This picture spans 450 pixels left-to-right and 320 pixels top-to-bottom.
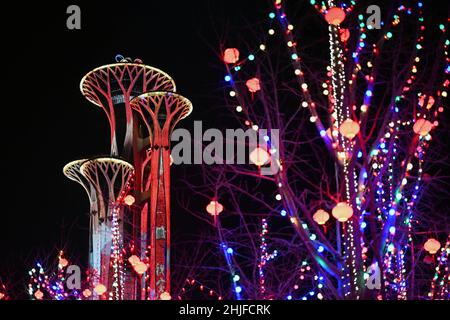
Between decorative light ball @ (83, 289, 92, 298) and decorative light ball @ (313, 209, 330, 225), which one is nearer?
decorative light ball @ (313, 209, 330, 225)

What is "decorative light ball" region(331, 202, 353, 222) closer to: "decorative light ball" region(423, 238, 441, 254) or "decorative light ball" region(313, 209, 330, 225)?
"decorative light ball" region(313, 209, 330, 225)

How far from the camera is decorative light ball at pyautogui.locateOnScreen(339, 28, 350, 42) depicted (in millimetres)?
7523

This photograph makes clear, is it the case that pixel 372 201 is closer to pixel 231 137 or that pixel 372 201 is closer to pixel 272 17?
pixel 231 137

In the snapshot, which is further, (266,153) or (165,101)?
(165,101)

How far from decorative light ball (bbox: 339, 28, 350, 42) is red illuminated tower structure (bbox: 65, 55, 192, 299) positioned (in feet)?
45.2

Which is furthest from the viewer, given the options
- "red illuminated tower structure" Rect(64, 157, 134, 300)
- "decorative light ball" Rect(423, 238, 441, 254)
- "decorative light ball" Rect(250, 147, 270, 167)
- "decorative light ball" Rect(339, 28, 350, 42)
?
"red illuminated tower structure" Rect(64, 157, 134, 300)

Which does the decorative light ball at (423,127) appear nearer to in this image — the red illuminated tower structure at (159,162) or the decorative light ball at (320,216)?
the decorative light ball at (320,216)

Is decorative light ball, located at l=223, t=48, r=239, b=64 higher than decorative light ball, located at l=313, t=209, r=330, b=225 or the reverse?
higher

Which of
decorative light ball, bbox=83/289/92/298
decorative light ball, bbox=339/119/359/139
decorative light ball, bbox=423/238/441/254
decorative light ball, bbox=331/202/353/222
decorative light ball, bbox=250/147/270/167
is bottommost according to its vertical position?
decorative light ball, bbox=83/289/92/298

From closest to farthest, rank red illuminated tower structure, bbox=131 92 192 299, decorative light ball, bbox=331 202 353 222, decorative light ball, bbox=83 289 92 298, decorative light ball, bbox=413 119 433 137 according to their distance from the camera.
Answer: decorative light ball, bbox=331 202 353 222 < decorative light ball, bbox=413 119 433 137 < decorative light ball, bbox=83 289 92 298 < red illuminated tower structure, bbox=131 92 192 299

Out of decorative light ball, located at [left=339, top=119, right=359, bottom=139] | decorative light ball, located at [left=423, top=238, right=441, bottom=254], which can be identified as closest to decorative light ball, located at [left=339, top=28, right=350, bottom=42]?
decorative light ball, located at [left=339, top=119, right=359, bottom=139]
